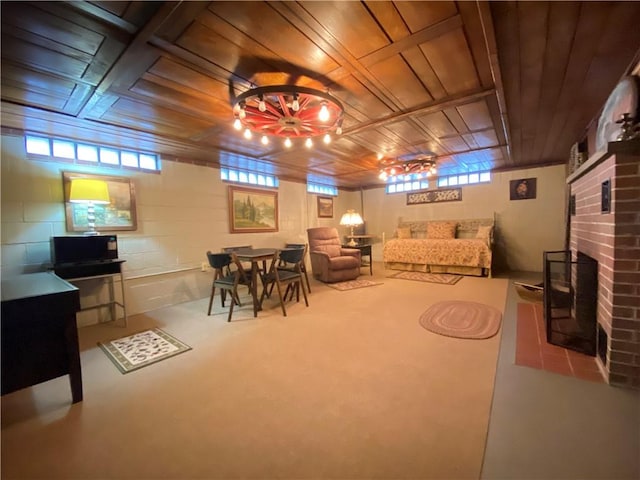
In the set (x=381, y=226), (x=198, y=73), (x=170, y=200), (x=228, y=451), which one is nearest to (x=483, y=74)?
(x=198, y=73)

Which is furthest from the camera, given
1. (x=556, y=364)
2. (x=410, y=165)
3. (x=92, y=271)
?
(x=410, y=165)

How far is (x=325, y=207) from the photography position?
6.89 metres

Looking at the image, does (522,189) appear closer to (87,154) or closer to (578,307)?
(578,307)

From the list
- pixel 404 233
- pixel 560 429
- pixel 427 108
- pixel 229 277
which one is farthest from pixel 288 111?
pixel 404 233

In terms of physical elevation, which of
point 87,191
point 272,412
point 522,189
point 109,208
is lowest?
point 272,412

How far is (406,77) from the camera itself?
1.96m

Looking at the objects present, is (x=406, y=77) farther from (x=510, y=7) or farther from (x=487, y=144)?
(x=487, y=144)

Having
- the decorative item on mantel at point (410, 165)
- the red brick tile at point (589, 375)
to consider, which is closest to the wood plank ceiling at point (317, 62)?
the decorative item on mantel at point (410, 165)

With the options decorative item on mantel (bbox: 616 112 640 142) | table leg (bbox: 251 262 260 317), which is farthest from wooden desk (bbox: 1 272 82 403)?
decorative item on mantel (bbox: 616 112 640 142)

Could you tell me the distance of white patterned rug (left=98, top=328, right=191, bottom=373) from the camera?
221 cm

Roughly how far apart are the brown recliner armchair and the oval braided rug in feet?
6.02

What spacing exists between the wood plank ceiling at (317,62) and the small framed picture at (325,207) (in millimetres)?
3677

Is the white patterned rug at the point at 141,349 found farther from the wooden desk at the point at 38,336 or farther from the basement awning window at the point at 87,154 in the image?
the basement awning window at the point at 87,154

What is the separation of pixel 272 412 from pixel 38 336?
1.50 meters
